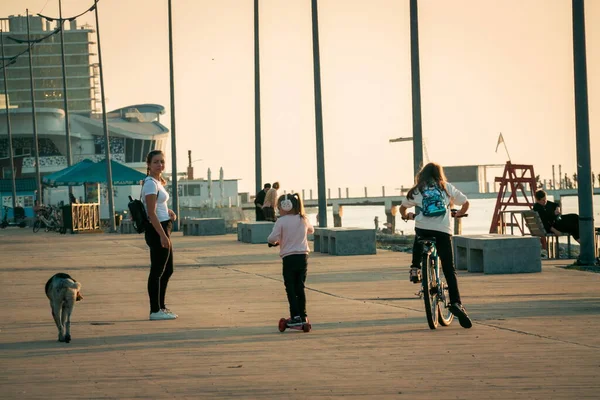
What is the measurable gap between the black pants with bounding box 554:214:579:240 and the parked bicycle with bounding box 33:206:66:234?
117ft

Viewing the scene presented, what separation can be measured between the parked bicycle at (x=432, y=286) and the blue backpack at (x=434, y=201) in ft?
0.86

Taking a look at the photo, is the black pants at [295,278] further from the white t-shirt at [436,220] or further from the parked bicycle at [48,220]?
the parked bicycle at [48,220]

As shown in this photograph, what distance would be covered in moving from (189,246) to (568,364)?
26072 mm

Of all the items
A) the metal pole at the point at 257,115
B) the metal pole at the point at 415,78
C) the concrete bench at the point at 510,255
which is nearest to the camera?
the concrete bench at the point at 510,255

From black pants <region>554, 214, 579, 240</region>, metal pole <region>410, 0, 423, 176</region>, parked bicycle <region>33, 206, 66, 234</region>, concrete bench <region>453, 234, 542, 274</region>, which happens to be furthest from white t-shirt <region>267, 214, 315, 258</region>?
parked bicycle <region>33, 206, 66, 234</region>

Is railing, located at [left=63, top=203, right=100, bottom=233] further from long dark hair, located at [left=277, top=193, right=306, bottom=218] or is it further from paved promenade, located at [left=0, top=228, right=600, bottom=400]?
long dark hair, located at [left=277, top=193, right=306, bottom=218]

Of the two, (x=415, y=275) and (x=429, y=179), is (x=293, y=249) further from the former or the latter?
(x=429, y=179)

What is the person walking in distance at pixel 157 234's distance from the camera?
13.8 m

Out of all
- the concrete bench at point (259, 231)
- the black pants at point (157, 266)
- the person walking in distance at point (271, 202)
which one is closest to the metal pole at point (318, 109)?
the concrete bench at point (259, 231)

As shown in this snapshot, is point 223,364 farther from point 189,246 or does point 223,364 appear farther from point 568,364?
point 189,246

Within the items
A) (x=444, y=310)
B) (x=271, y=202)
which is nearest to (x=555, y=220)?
(x=444, y=310)

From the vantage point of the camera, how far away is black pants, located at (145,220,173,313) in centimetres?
1384

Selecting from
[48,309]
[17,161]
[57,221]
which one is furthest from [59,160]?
[48,309]

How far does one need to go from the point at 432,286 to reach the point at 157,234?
3.23m
